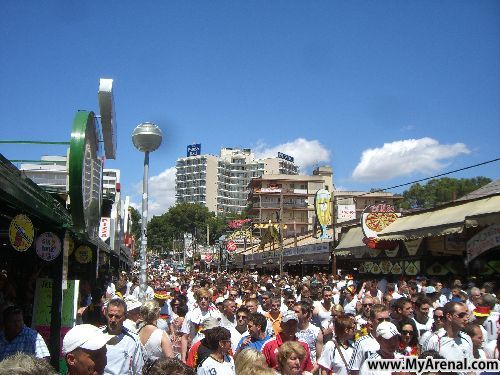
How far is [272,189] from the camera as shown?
10312 cm

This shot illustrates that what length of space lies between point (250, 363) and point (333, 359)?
5.30 feet

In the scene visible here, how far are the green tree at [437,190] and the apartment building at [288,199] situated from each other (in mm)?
17943

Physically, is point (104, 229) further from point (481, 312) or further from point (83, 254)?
point (481, 312)

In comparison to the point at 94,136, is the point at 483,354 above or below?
below

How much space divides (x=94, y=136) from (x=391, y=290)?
849 cm

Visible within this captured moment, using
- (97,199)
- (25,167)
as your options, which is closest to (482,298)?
(97,199)

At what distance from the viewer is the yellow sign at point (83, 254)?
13969 mm

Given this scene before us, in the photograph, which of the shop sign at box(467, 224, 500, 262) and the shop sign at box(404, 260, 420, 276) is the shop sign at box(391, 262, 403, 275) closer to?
the shop sign at box(404, 260, 420, 276)

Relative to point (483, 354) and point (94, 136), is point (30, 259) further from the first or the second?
point (483, 354)

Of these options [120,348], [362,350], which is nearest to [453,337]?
[362,350]

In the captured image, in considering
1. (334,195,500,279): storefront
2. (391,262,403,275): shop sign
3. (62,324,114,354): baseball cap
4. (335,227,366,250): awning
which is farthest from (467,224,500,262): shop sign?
(62,324,114,354): baseball cap

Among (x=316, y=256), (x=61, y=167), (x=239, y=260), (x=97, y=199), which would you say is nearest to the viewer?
(x=97, y=199)

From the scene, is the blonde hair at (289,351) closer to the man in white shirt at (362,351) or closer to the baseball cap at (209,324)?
the man in white shirt at (362,351)

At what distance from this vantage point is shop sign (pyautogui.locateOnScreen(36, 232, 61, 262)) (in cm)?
895
